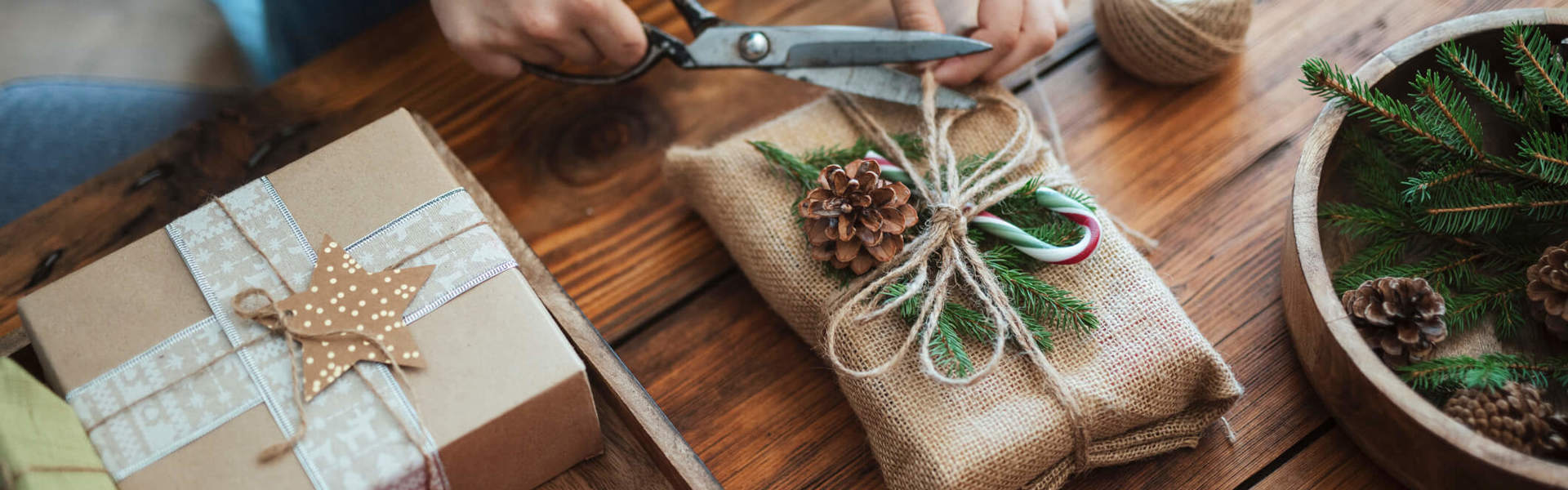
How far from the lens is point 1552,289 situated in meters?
0.67

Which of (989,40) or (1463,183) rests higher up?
(989,40)

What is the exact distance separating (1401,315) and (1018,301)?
10.4 inches

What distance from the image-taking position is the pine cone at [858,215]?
0.70m

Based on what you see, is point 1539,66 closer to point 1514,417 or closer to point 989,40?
point 1514,417

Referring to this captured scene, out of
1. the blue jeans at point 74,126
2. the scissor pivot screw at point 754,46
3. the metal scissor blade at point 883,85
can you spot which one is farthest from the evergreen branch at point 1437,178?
the blue jeans at point 74,126

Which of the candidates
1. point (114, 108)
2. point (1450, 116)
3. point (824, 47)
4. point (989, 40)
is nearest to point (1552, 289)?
point (1450, 116)

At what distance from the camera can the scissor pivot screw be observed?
0.84 m

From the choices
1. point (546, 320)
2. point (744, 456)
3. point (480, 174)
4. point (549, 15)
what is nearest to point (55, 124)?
point (480, 174)

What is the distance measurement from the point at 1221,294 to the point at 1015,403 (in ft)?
0.81

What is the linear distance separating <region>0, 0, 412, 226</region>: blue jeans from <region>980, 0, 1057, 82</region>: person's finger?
63cm

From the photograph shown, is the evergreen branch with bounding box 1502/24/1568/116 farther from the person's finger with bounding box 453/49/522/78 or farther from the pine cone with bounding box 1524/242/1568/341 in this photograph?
the person's finger with bounding box 453/49/522/78

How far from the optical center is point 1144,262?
75cm

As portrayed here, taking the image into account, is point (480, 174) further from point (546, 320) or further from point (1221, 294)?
point (1221, 294)

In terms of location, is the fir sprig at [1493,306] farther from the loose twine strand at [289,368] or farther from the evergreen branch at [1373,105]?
the loose twine strand at [289,368]
